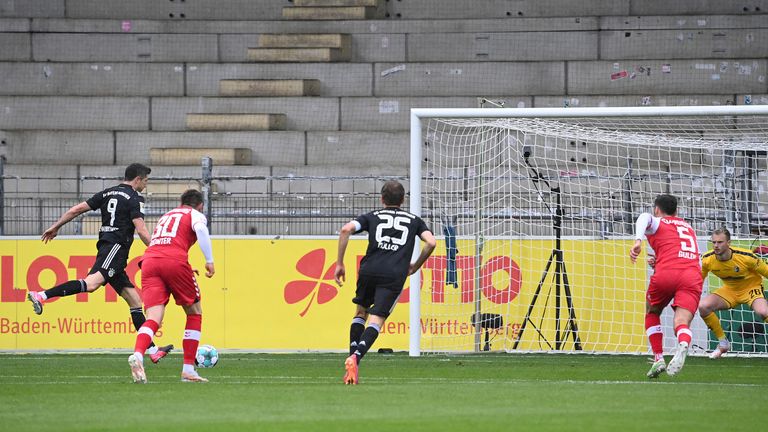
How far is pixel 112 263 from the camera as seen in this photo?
1448 centimetres

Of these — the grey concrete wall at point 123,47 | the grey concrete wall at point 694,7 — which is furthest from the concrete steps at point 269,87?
the grey concrete wall at point 694,7

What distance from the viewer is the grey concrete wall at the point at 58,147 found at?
76.2 ft

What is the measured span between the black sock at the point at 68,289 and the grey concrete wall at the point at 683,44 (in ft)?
42.0

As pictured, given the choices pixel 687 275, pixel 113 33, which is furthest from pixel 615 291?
pixel 113 33

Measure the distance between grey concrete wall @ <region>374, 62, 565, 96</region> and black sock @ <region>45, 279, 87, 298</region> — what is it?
10.6m

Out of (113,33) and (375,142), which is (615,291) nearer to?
(375,142)

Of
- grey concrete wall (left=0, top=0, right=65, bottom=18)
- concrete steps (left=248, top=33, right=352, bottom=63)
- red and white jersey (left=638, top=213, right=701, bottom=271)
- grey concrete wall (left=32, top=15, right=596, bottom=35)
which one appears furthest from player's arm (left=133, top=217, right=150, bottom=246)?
grey concrete wall (left=0, top=0, right=65, bottom=18)

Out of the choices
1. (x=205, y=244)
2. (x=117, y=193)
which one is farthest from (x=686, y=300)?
(x=117, y=193)

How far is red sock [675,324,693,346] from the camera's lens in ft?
38.5

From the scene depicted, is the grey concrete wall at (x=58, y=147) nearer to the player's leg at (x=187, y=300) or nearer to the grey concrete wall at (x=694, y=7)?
the grey concrete wall at (x=694, y=7)

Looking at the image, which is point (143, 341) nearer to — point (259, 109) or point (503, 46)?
point (259, 109)

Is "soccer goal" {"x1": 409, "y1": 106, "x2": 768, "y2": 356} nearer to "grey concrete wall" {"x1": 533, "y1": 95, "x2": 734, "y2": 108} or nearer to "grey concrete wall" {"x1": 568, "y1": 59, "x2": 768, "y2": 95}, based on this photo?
"grey concrete wall" {"x1": 533, "y1": 95, "x2": 734, "y2": 108}

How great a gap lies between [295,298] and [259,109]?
755 cm

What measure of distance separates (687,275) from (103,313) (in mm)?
8199
